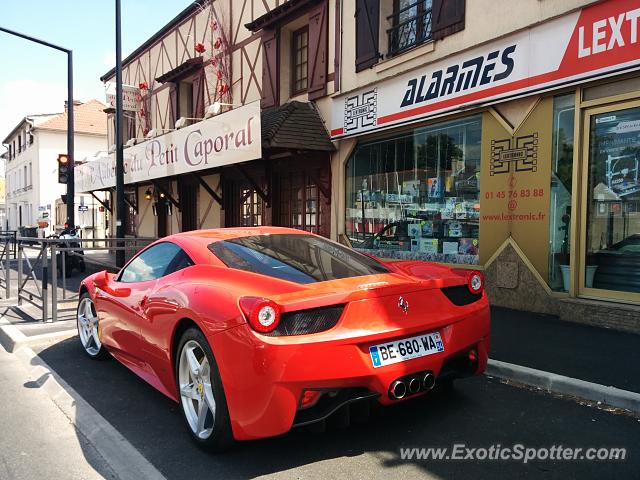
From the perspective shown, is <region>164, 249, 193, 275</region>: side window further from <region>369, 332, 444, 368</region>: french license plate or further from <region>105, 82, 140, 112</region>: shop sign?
<region>105, 82, 140, 112</region>: shop sign

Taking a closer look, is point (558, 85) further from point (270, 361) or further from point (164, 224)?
point (164, 224)

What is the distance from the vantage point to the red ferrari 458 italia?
2.54 metres

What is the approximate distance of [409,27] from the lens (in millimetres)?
8539

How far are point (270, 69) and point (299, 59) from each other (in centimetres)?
74

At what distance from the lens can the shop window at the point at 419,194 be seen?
24.5 feet

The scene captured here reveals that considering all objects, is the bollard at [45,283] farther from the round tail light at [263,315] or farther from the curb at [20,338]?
the round tail light at [263,315]

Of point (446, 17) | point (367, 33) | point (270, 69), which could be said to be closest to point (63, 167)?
point (270, 69)

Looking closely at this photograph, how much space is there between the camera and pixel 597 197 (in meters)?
5.92

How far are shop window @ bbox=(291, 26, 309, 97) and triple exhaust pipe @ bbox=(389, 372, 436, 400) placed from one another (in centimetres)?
947

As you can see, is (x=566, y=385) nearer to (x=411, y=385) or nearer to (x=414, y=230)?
(x=411, y=385)

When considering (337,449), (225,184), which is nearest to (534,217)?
(337,449)

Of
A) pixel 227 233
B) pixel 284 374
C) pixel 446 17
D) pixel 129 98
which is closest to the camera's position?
pixel 284 374

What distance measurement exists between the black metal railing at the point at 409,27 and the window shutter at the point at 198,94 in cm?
→ 751

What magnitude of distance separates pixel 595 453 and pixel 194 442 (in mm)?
2379
